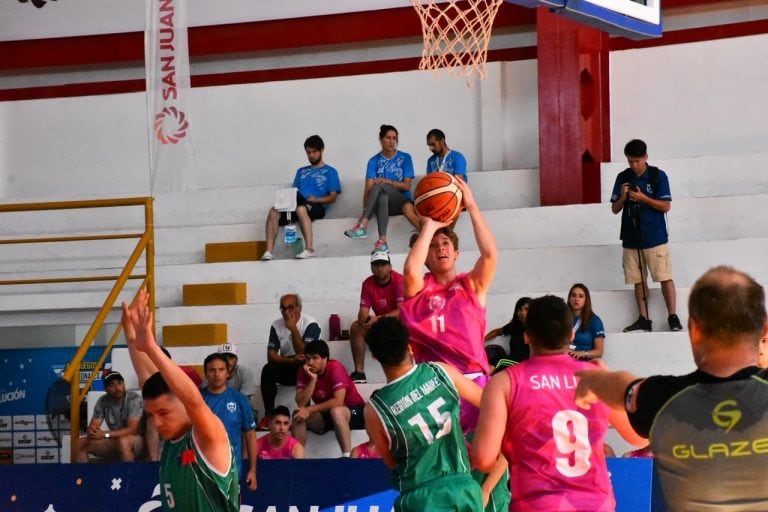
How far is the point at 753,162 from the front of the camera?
43.1 ft

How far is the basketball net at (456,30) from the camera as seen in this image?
10.3 m

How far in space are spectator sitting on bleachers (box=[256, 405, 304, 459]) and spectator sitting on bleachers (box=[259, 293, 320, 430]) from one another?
42.8 inches

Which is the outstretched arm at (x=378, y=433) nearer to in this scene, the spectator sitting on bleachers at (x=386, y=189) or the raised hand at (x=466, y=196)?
the raised hand at (x=466, y=196)

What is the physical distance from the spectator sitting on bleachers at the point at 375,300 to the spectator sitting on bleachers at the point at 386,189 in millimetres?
1233

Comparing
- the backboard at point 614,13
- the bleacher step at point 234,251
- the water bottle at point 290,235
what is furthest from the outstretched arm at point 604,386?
the bleacher step at point 234,251

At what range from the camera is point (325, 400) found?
10.9 m

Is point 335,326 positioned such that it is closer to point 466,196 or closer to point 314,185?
point 314,185

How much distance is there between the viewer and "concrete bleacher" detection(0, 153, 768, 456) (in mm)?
11789

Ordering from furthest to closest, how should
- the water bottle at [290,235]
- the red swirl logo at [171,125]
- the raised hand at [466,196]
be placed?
1. the water bottle at [290,235]
2. the red swirl logo at [171,125]
3. the raised hand at [466,196]

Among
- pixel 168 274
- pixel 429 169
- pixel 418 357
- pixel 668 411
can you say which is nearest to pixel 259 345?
pixel 168 274

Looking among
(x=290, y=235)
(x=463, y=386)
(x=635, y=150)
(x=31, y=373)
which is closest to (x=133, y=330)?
(x=463, y=386)

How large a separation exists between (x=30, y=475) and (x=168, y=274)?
16.4 feet

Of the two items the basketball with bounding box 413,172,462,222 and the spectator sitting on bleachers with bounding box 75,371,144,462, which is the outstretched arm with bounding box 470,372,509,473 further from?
the spectator sitting on bleachers with bounding box 75,371,144,462

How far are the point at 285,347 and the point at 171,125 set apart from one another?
9.05ft
